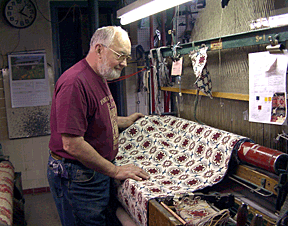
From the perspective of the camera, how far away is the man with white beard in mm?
1751

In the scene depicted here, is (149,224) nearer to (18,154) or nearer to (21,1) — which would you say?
(18,154)

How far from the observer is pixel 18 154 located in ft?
13.9

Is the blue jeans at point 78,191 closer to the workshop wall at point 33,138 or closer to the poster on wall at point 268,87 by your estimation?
the poster on wall at point 268,87

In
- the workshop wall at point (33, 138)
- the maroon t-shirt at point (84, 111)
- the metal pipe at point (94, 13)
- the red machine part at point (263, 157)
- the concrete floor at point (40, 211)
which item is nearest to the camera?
the red machine part at point (263, 157)

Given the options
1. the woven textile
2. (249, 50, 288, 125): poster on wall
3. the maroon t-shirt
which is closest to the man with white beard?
the maroon t-shirt

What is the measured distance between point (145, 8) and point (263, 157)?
4.07ft

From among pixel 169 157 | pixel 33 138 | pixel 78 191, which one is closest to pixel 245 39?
pixel 169 157

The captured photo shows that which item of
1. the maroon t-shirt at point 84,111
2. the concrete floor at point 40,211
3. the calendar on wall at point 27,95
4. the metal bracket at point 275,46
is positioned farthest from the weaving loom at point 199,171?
the calendar on wall at point 27,95

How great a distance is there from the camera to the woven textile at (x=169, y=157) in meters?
1.74

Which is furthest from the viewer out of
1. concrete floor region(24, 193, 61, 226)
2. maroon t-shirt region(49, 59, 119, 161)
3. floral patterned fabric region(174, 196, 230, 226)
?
concrete floor region(24, 193, 61, 226)

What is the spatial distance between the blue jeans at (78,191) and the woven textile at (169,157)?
0.15 meters

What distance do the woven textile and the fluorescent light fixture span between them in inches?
34.4

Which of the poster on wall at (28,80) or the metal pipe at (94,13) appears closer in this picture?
the metal pipe at (94,13)

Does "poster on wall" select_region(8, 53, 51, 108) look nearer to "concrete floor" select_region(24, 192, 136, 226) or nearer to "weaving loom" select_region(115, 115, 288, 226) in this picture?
"concrete floor" select_region(24, 192, 136, 226)
